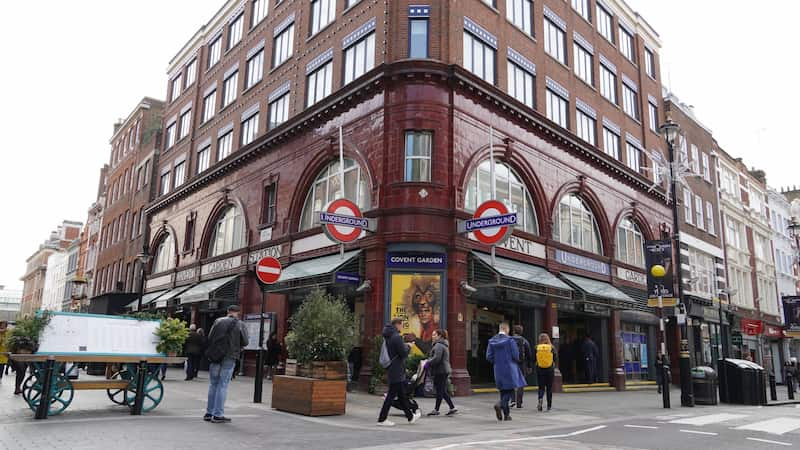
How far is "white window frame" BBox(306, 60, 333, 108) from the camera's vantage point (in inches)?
906

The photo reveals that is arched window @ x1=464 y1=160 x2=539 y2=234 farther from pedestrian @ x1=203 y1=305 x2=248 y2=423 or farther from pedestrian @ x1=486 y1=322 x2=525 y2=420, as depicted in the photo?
pedestrian @ x1=203 y1=305 x2=248 y2=423

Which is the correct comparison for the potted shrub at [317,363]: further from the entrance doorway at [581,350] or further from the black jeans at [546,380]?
the entrance doorway at [581,350]

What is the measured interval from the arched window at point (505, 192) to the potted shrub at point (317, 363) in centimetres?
861

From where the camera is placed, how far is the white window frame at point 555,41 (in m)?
24.8

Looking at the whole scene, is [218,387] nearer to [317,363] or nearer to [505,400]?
[317,363]

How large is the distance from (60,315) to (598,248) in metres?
21.7

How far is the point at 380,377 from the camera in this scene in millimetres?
15883

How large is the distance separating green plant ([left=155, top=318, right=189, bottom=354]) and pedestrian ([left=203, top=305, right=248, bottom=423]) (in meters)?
1.32

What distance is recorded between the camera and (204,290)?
2556 cm

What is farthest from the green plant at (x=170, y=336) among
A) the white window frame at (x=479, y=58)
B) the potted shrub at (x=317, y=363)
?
the white window frame at (x=479, y=58)

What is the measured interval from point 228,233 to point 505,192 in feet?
46.2

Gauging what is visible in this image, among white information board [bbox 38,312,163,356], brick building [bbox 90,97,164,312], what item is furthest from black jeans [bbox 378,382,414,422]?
brick building [bbox 90,97,164,312]

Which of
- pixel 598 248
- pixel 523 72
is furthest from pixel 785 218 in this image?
pixel 523 72

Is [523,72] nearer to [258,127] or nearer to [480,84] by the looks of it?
[480,84]
